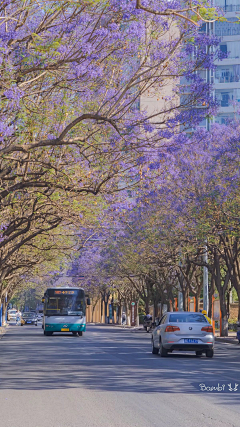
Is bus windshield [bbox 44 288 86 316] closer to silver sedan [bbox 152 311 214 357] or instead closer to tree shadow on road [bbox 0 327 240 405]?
tree shadow on road [bbox 0 327 240 405]

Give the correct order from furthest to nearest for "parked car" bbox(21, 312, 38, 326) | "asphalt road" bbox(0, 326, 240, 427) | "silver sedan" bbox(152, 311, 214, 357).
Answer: "parked car" bbox(21, 312, 38, 326)
"silver sedan" bbox(152, 311, 214, 357)
"asphalt road" bbox(0, 326, 240, 427)

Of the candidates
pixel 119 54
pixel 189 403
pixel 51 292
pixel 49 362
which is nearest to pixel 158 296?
pixel 51 292

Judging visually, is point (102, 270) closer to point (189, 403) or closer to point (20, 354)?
point (20, 354)

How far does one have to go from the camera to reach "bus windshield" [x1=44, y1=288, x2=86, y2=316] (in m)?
38.1

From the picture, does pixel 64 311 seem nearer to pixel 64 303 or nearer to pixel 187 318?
pixel 64 303

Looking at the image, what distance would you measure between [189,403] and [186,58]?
855cm

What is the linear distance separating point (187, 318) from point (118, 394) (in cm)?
938

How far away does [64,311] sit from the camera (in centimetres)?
3806

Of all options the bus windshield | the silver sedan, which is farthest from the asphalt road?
the bus windshield

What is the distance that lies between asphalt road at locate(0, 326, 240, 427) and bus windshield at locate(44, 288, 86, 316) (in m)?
19.3

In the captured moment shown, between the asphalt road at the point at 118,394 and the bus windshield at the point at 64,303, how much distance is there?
1934cm

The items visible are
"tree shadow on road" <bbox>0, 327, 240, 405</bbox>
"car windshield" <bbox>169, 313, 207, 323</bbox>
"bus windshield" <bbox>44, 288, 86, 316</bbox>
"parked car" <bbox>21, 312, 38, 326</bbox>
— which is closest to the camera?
"tree shadow on road" <bbox>0, 327, 240, 405</bbox>

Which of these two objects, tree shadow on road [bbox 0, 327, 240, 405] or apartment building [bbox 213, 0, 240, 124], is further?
apartment building [bbox 213, 0, 240, 124]

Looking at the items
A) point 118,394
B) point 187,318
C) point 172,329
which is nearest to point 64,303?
point 187,318
